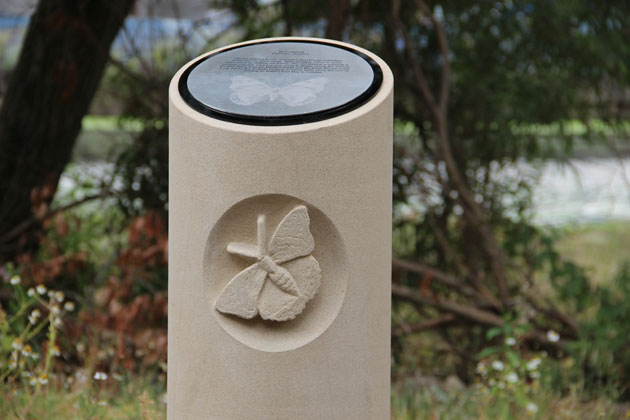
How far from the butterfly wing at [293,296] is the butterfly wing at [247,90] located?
1.81 ft

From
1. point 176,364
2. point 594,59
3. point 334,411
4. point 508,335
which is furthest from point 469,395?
point 594,59

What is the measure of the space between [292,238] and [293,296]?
20 centimetres

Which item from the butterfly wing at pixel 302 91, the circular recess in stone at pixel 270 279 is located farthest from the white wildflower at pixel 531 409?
the butterfly wing at pixel 302 91

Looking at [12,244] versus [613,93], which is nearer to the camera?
[12,244]

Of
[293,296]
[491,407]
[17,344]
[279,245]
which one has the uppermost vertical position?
[279,245]

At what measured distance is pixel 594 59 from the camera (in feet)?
16.7

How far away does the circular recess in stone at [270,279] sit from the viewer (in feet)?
8.18

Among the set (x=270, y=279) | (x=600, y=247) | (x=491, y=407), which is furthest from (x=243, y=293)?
(x=600, y=247)

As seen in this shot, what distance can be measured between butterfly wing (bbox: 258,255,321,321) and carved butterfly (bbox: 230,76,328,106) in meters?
0.53

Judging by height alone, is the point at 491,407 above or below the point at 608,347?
below

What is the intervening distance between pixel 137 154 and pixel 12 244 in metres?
1.00

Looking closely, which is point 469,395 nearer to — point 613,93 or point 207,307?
point 207,307

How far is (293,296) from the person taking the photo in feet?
8.33

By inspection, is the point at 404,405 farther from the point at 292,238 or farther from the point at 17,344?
the point at 17,344
